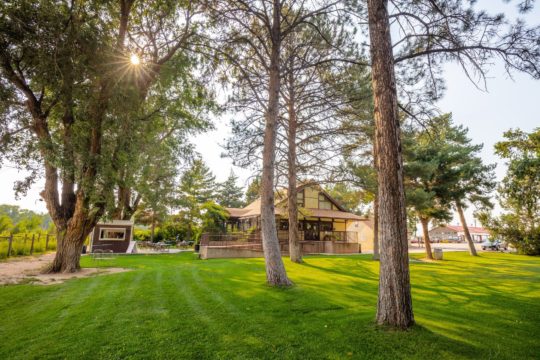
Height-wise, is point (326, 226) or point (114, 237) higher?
point (326, 226)

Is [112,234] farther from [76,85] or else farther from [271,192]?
[271,192]

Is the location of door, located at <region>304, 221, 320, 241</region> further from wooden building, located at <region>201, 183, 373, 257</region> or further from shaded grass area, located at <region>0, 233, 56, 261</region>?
shaded grass area, located at <region>0, 233, 56, 261</region>

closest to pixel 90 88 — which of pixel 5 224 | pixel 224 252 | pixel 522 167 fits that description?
pixel 224 252

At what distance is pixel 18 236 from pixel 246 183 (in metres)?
15.6

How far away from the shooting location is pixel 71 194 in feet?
34.7

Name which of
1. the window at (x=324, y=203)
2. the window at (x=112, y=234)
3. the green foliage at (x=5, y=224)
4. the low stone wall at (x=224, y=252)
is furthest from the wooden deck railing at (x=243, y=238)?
the green foliage at (x=5, y=224)

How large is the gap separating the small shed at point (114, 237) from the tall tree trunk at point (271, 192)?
57.3ft

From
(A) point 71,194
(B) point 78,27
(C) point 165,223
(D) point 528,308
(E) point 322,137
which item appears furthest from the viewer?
(C) point 165,223

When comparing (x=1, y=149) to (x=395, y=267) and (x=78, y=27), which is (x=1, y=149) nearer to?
(x=78, y=27)

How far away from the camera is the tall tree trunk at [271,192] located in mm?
7441

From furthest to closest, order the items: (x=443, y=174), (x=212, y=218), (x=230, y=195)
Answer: (x=230, y=195) → (x=212, y=218) → (x=443, y=174)

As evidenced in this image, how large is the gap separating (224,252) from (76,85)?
1206cm

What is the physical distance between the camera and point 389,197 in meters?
4.35

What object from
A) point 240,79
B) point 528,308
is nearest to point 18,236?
point 240,79
